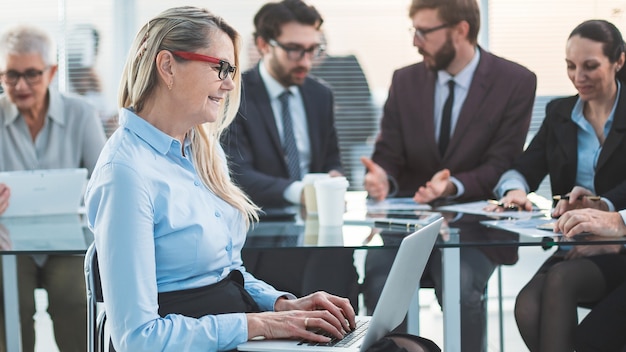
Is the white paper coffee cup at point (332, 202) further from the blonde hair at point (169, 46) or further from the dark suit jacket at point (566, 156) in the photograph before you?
the dark suit jacket at point (566, 156)

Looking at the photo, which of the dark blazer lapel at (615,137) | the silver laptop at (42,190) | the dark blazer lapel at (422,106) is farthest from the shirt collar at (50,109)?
the dark blazer lapel at (615,137)

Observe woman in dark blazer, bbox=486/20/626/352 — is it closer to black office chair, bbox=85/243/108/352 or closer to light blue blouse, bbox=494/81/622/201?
light blue blouse, bbox=494/81/622/201

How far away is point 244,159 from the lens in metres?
3.32

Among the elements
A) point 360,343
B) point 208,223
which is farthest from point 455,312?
point 208,223

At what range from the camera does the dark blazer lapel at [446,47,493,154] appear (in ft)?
10.9

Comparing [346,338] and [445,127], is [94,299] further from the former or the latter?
[445,127]

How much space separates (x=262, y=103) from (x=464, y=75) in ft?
2.56

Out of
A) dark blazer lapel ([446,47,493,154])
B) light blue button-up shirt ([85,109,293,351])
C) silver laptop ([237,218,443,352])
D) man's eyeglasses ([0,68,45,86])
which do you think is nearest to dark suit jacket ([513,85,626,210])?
dark blazer lapel ([446,47,493,154])

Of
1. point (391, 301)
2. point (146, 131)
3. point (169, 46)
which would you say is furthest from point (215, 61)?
point (391, 301)

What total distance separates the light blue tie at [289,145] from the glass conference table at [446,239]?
69 centimetres

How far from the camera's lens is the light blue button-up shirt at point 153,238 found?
1.62 m

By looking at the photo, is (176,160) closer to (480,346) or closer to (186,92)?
(186,92)

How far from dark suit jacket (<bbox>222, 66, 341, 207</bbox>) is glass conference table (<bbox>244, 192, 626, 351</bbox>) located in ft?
1.55

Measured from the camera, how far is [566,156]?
302 cm
